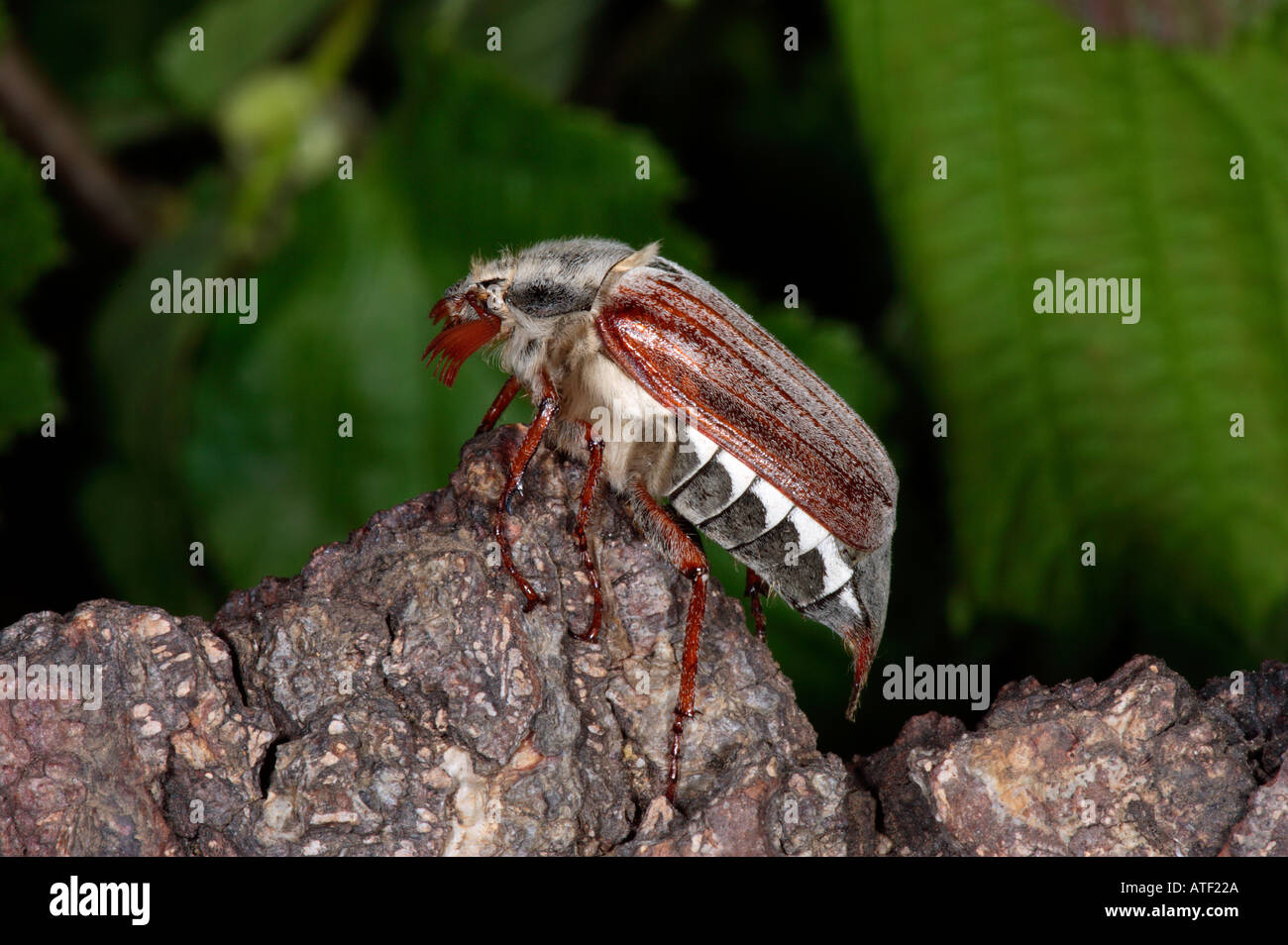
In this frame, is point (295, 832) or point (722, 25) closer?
point (295, 832)

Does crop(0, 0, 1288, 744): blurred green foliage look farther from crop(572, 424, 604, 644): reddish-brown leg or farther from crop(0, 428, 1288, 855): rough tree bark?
crop(572, 424, 604, 644): reddish-brown leg

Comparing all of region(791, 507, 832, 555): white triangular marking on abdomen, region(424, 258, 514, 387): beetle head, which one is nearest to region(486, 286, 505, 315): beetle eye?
region(424, 258, 514, 387): beetle head

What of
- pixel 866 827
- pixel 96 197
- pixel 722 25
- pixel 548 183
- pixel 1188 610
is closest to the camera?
pixel 866 827

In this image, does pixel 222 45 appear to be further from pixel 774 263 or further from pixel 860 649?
pixel 860 649

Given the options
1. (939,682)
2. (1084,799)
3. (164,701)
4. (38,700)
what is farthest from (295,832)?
(939,682)

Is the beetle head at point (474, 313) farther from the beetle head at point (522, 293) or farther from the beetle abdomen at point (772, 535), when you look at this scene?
the beetle abdomen at point (772, 535)

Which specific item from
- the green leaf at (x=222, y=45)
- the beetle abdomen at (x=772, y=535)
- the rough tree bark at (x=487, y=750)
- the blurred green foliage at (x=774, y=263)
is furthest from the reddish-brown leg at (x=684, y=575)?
the green leaf at (x=222, y=45)

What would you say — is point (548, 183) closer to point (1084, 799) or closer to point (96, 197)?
point (96, 197)
